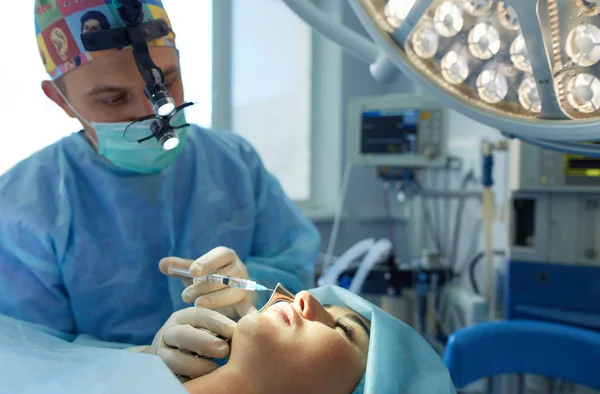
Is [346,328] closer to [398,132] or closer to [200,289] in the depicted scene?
[200,289]

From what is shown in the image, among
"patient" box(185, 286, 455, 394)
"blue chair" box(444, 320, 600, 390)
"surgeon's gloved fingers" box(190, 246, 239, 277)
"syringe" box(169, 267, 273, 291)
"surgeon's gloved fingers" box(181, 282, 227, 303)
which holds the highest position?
"surgeon's gloved fingers" box(190, 246, 239, 277)

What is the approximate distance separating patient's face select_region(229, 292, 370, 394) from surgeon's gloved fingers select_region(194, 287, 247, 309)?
0.12ft

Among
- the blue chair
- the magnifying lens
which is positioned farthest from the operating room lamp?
the blue chair

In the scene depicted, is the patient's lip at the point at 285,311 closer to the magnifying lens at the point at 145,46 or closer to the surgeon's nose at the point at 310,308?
the surgeon's nose at the point at 310,308

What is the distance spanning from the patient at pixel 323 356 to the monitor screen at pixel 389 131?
163cm

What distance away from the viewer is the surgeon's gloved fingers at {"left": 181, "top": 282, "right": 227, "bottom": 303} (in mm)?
711

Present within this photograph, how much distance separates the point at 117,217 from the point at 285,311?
1.19 ft

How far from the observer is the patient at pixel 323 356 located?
68 centimetres

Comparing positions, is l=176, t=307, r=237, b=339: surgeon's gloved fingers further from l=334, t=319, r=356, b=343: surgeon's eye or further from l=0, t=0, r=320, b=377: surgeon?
l=334, t=319, r=356, b=343: surgeon's eye

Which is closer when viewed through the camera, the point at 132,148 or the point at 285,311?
the point at 285,311

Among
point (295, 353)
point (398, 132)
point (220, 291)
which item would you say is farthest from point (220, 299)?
point (398, 132)

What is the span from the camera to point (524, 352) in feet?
4.03

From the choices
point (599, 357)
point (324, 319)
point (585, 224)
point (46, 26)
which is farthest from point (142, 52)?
point (585, 224)

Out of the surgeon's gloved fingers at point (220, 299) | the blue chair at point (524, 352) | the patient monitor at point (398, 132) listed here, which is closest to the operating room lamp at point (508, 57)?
the surgeon's gloved fingers at point (220, 299)
